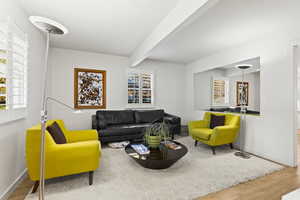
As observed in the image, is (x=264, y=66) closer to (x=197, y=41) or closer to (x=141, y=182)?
(x=197, y=41)

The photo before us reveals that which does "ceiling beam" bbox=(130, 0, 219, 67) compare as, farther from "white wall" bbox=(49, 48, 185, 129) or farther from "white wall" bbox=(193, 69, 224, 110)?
"white wall" bbox=(193, 69, 224, 110)

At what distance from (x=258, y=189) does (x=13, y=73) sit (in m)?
3.58

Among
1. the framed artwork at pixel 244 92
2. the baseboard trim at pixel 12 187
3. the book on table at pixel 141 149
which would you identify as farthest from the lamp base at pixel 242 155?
the baseboard trim at pixel 12 187

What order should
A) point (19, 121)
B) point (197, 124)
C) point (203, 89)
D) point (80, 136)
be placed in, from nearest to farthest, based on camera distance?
1. point (19, 121)
2. point (80, 136)
3. point (197, 124)
4. point (203, 89)

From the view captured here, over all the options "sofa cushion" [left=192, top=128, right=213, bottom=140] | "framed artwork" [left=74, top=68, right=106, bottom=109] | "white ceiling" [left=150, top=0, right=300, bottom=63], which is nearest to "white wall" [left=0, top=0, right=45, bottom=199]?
"framed artwork" [left=74, top=68, right=106, bottom=109]

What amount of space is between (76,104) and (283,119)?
4.83 meters

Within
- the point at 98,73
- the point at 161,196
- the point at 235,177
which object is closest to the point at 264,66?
the point at 235,177

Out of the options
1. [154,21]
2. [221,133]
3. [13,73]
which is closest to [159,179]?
[221,133]

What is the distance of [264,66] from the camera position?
9.61 ft

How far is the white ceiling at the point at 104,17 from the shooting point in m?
2.04

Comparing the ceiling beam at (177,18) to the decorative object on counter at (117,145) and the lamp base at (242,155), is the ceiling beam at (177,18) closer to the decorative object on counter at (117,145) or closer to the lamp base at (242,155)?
the decorative object on counter at (117,145)

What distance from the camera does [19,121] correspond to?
203cm

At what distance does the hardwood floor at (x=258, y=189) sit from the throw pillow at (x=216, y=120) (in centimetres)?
138

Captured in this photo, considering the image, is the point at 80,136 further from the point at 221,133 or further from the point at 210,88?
the point at 210,88
